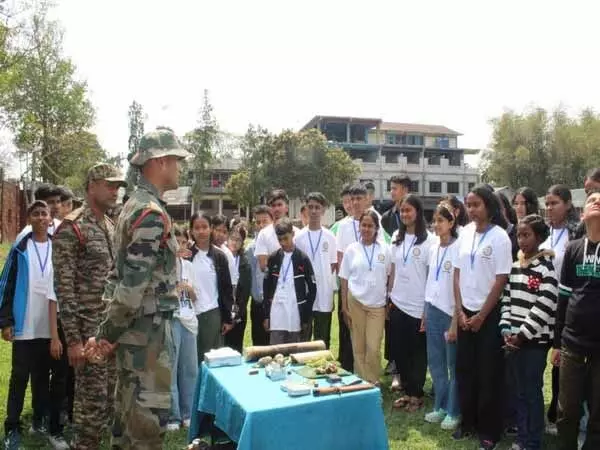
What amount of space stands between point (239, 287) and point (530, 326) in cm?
310

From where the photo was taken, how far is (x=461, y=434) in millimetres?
4629

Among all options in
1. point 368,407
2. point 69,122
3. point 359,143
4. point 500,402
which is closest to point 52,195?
point 368,407

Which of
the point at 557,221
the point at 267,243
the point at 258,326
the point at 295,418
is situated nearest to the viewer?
the point at 295,418

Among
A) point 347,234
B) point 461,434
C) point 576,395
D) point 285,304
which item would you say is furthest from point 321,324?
point 576,395

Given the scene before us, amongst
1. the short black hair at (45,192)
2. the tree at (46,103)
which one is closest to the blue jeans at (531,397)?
the short black hair at (45,192)

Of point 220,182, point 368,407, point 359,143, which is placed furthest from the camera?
point 359,143

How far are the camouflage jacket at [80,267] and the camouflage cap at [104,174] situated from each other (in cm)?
24

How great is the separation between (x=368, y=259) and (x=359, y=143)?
54009mm

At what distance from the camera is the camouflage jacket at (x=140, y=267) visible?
289cm

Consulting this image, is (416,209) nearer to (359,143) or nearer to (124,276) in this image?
(124,276)

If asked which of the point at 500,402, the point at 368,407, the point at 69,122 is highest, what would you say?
the point at 69,122

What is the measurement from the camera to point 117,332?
2959mm

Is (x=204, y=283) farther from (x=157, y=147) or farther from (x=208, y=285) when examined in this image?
(x=157, y=147)

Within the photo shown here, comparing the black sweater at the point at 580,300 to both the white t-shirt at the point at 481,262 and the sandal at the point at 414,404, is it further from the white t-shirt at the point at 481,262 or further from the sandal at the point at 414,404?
the sandal at the point at 414,404
